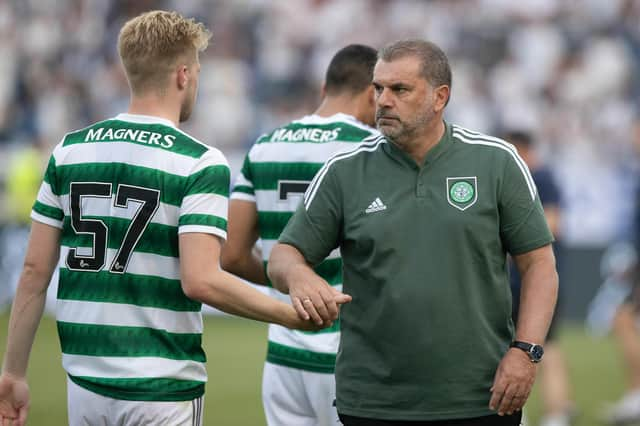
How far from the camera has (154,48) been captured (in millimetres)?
4562

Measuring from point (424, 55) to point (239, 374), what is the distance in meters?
8.18

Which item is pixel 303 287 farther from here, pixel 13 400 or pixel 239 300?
pixel 13 400

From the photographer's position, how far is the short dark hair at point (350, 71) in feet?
19.5

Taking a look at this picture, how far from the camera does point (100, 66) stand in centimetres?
2123

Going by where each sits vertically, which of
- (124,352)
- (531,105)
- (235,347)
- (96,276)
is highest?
(531,105)

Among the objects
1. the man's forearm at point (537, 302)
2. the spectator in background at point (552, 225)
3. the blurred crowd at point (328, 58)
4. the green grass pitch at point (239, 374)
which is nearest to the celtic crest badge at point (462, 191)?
the man's forearm at point (537, 302)

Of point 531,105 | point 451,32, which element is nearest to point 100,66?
point 451,32

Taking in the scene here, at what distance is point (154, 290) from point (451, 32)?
54.1 feet

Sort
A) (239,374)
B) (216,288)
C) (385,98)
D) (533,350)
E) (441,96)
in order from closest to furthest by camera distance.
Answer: (216,288) < (533,350) < (385,98) < (441,96) < (239,374)

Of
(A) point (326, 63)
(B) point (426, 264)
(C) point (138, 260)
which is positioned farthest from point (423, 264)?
(A) point (326, 63)

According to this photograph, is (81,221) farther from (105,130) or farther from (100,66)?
(100,66)

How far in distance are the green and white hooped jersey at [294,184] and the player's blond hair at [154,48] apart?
1254 mm

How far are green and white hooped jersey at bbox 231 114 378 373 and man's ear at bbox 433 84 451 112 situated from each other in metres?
0.86

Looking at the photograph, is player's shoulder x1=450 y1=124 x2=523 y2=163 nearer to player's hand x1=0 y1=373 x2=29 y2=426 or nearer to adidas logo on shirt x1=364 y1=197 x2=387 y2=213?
adidas logo on shirt x1=364 y1=197 x2=387 y2=213
